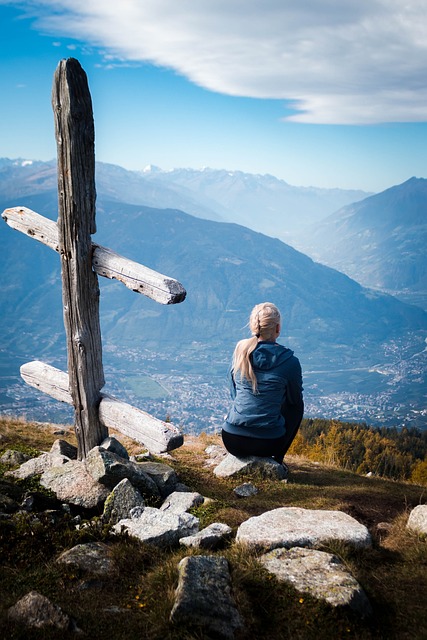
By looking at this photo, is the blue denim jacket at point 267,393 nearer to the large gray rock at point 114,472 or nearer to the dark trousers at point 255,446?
the dark trousers at point 255,446

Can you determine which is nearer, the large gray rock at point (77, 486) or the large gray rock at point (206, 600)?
the large gray rock at point (206, 600)

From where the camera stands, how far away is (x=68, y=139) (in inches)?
293

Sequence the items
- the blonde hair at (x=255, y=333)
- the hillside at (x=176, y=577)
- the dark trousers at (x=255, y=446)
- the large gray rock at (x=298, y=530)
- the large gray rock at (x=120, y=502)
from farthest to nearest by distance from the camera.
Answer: the dark trousers at (x=255, y=446) < the blonde hair at (x=255, y=333) < the large gray rock at (x=120, y=502) < the large gray rock at (x=298, y=530) < the hillside at (x=176, y=577)

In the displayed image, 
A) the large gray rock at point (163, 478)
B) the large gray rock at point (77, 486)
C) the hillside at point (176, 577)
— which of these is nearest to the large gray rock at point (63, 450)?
the large gray rock at point (77, 486)

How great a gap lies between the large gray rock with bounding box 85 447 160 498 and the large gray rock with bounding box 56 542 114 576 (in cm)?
183

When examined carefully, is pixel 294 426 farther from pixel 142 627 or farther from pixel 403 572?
pixel 142 627

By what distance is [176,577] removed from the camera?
14.4 ft

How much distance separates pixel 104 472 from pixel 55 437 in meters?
5.93

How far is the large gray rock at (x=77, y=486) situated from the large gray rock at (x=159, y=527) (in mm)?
955

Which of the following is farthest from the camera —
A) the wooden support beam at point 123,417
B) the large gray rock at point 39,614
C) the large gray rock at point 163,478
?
the large gray rock at point 163,478

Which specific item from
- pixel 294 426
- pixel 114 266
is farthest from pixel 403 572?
pixel 114 266

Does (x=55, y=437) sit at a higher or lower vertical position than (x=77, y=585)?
lower

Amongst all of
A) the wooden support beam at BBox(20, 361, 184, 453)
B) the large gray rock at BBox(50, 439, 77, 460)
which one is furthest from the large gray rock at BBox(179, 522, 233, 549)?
the large gray rock at BBox(50, 439, 77, 460)

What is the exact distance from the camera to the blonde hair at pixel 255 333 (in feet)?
26.4
